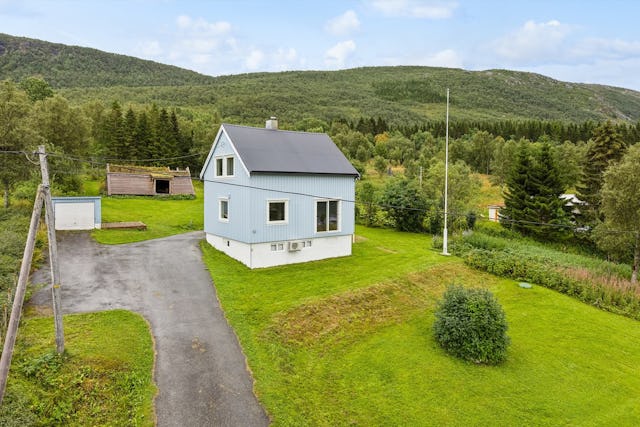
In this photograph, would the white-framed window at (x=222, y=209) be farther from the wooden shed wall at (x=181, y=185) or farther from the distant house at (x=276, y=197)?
the wooden shed wall at (x=181, y=185)

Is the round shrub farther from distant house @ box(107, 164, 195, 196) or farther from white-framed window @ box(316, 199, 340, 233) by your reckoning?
distant house @ box(107, 164, 195, 196)

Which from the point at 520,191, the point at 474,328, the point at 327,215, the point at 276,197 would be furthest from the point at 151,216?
the point at 520,191

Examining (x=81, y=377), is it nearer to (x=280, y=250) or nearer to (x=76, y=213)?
(x=280, y=250)

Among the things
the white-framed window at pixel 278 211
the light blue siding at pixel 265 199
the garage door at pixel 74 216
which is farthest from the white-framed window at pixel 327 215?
the garage door at pixel 74 216

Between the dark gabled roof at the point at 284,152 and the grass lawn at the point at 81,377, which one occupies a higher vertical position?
the dark gabled roof at the point at 284,152

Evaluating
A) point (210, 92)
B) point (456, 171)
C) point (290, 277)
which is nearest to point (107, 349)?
point (290, 277)

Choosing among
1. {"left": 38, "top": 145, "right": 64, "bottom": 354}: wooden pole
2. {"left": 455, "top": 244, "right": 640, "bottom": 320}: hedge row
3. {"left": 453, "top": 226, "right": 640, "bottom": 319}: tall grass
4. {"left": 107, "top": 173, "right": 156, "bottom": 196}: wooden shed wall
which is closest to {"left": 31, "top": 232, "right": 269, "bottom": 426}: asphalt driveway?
{"left": 38, "top": 145, "right": 64, "bottom": 354}: wooden pole

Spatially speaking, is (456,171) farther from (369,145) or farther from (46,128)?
(369,145)
